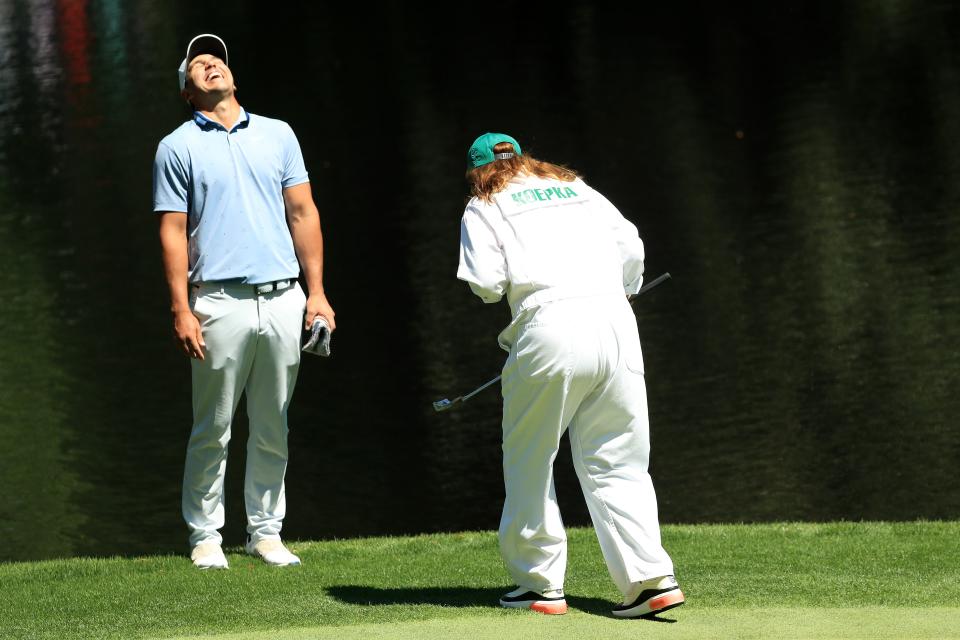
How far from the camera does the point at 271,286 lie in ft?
20.6

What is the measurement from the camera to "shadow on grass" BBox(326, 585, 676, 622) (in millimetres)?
5477

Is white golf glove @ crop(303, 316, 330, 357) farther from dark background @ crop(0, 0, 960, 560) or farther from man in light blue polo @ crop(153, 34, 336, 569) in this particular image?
dark background @ crop(0, 0, 960, 560)

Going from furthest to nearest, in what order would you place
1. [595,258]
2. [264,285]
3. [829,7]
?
[829,7] < [264,285] < [595,258]

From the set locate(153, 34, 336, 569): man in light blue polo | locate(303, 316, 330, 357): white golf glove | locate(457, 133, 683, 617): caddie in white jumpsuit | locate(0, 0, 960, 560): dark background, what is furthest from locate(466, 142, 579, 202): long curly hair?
locate(0, 0, 960, 560): dark background

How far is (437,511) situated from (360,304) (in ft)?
18.8

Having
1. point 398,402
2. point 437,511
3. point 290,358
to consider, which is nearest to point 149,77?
point 398,402

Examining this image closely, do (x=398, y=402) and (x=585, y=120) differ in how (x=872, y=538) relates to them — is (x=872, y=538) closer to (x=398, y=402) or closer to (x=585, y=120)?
(x=398, y=402)

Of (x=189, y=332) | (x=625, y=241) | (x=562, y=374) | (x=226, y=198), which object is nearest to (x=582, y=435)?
(x=562, y=374)

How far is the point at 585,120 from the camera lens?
2598 cm

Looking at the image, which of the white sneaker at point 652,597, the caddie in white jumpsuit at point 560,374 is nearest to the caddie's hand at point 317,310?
the caddie in white jumpsuit at point 560,374

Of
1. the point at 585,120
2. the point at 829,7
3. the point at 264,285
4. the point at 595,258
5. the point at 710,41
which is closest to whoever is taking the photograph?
the point at 595,258

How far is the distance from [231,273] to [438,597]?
5.13 feet

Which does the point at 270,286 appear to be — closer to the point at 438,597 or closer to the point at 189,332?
the point at 189,332

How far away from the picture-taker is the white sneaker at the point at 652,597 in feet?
16.6
